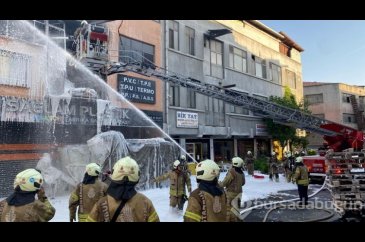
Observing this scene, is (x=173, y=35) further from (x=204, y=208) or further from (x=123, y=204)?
(x=123, y=204)

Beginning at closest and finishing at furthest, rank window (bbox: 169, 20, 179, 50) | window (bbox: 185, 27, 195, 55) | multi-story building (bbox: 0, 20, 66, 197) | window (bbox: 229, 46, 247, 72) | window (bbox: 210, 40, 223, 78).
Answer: multi-story building (bbox: 0, 20, 66, 197) < window (bbox: 169, 20, 179, 50) < window (bbox: 185, 27, 195, 55) < window (bbox: 210, 40, 223, 78) < window (bbox: 229, 46, 247, 72)

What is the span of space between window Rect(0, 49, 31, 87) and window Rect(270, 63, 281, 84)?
22.1 m

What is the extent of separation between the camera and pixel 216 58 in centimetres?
2242

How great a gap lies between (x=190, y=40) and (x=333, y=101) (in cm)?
3018

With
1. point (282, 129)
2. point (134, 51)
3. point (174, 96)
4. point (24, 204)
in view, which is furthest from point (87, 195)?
point (282, 129)

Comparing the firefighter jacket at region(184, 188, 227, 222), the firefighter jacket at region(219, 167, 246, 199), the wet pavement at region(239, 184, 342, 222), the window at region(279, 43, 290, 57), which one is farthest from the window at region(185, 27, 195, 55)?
the firefighter jacket at region(184, 188, 227, 222)

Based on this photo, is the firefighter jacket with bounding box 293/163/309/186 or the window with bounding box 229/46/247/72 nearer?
the firefighter jacket with bounding box 293/163/309/186

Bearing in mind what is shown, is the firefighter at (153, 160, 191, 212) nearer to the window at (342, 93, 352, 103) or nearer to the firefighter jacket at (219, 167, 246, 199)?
the firefighter jacket at (219, 167, 246, 199)

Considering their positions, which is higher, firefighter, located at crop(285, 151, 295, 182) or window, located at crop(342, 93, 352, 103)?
window, located at crop(342, 93, 352, 103)

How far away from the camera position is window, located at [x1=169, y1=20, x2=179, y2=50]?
62.0 feet
